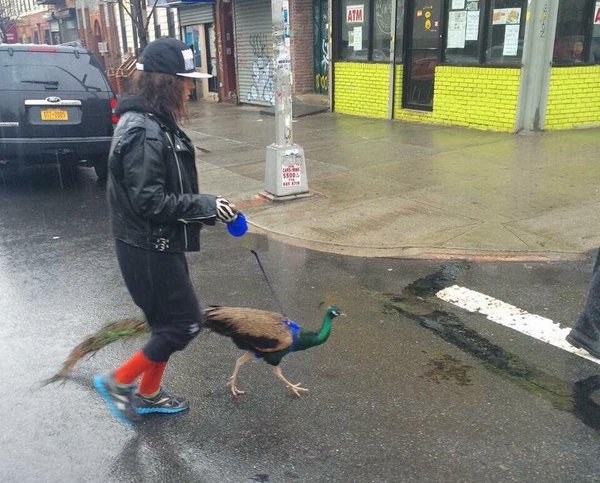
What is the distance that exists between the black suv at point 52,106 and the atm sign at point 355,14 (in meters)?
7.37

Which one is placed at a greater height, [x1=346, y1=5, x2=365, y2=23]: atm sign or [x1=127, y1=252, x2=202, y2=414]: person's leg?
[x1=346, y1=5, x2=365, y2=23]: atm sign

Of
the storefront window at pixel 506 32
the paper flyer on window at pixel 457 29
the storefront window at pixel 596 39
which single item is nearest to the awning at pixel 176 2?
the paper flyer on window at pixel 457 29

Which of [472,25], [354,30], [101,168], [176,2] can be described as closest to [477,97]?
[472,25]

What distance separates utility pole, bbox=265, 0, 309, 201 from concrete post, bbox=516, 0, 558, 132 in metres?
5.02

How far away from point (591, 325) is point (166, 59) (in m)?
3.04

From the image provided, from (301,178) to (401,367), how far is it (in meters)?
4.26

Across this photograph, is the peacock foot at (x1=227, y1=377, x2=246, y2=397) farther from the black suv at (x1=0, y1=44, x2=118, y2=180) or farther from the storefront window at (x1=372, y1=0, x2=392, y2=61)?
the storefront window at (x1=372, y1=0, x2=392, y2=61)

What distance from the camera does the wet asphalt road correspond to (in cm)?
289

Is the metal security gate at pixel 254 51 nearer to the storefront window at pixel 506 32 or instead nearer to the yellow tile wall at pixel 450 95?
the yellow tile wall at pixel 450 95

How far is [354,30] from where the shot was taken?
14172mm

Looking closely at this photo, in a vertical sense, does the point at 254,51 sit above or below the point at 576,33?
below

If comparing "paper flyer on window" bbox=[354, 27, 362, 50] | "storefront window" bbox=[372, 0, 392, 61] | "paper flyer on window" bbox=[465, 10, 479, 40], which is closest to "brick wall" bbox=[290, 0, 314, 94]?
"paper flyer on window" bbox=[354, 27, 362, 50]

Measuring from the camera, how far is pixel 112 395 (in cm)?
316

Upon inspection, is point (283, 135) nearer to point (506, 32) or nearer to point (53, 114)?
point (53, 114)
